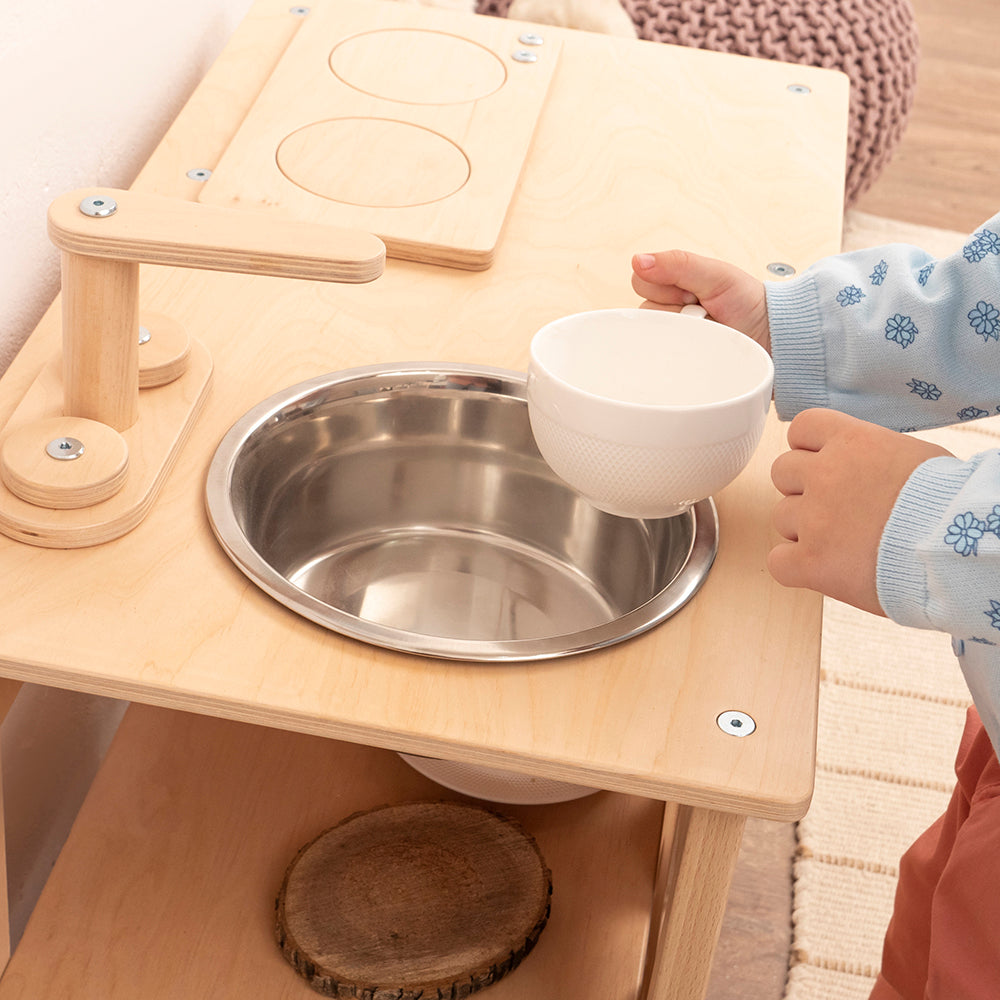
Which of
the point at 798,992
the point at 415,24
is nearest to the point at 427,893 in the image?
the point at 798,992

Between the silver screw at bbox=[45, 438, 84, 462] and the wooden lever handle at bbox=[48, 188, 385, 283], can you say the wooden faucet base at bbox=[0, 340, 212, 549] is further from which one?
the wooden lever handle at bbox=[48, 188, 385, 283]

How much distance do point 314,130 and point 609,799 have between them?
1.89 feet

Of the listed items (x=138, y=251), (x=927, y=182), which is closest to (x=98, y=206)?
(x=138, y=251)

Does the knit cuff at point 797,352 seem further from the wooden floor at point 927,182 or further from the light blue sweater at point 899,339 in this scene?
the wooden floor at point 927,182

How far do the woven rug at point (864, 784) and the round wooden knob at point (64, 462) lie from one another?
2.64 feet

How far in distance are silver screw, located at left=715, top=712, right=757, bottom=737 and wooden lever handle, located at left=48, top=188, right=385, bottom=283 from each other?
0.91ft

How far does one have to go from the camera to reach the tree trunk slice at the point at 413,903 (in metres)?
0.76

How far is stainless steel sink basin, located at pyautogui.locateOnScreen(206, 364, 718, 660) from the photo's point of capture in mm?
785

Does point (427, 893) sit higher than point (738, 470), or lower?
lower

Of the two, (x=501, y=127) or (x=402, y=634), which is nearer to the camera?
(x=402, y=634)

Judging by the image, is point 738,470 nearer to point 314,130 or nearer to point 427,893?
point 427,893

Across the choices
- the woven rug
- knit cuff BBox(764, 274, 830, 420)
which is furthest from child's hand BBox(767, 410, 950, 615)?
the woven rug

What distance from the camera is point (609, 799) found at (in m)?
0.92

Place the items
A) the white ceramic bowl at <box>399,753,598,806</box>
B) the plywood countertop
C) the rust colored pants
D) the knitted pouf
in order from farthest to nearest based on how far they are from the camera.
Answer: the knitted pouf, the white ceramic bowl at <box>399,753,598,806</box>, the rust colored pants, the plywood countertop
